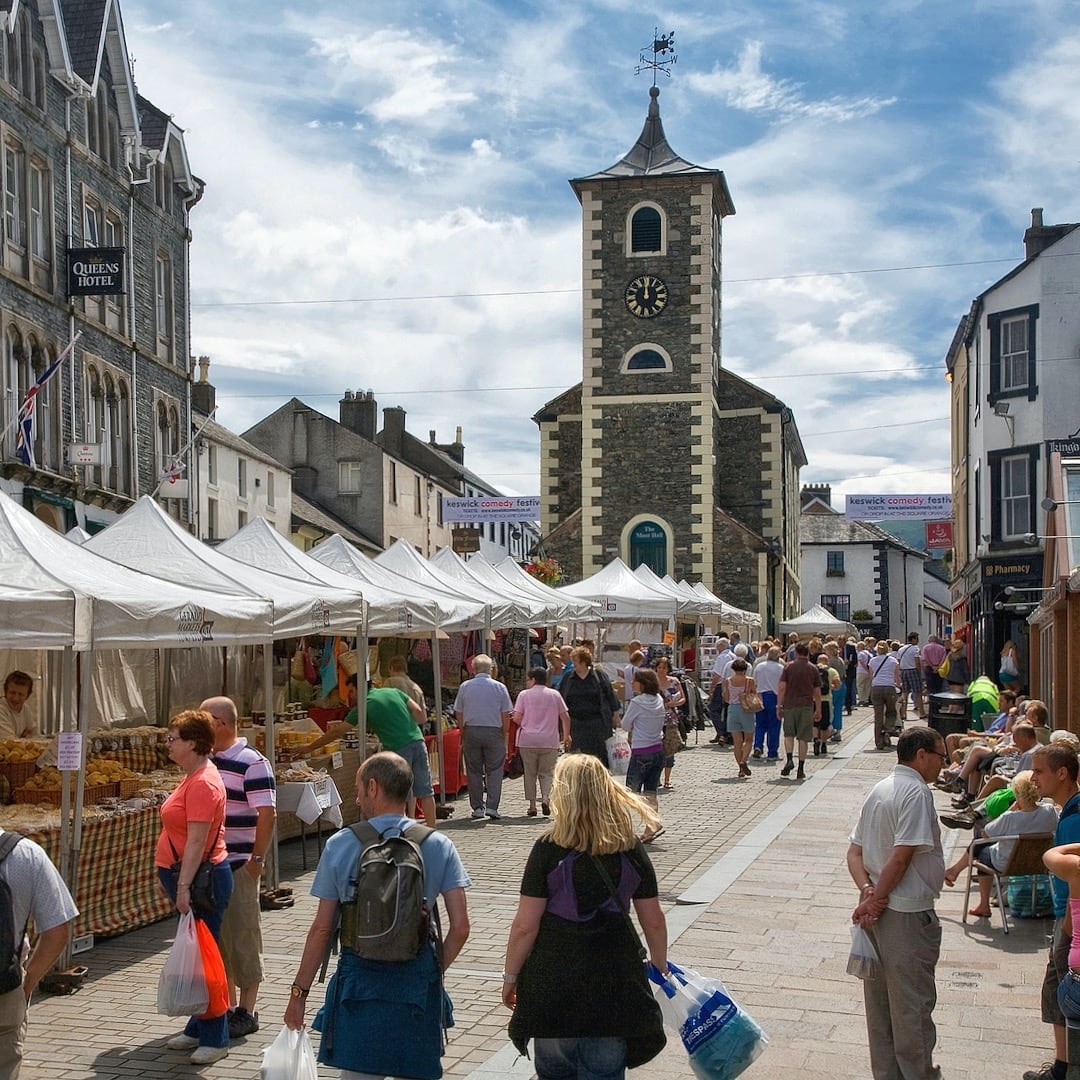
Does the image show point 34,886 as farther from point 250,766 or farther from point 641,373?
point 641,373

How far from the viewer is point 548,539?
43.7 meters

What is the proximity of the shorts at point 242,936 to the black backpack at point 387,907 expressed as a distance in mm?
2464

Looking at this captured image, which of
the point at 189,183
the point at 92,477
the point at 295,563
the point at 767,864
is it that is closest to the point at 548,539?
the point at 189,183

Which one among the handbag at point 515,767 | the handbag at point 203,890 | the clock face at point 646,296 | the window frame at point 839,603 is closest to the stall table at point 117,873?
the handbag at point 203,890

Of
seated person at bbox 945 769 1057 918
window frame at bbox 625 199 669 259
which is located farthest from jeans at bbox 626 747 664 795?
window frame at bbox 625 199 669 259

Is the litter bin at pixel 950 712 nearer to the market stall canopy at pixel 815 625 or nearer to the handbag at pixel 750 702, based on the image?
the handbag at pixel 750 702

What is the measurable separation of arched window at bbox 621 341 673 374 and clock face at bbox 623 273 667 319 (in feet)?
3.17

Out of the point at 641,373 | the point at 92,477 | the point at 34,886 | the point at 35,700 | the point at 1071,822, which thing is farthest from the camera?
the point at 641,373

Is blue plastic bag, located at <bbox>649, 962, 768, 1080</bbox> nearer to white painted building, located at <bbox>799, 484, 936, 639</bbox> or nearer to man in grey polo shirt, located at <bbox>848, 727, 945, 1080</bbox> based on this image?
man in grey polo shirt, located at <bbox>848, 727, 945, 1080</bbox>

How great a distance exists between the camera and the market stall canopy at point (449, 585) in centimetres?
1747

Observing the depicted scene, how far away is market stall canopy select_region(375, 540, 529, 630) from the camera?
17469 millimetres

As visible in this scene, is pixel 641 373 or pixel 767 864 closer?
pixel 767 864

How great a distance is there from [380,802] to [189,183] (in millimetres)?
30407

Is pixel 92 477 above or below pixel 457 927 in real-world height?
above
